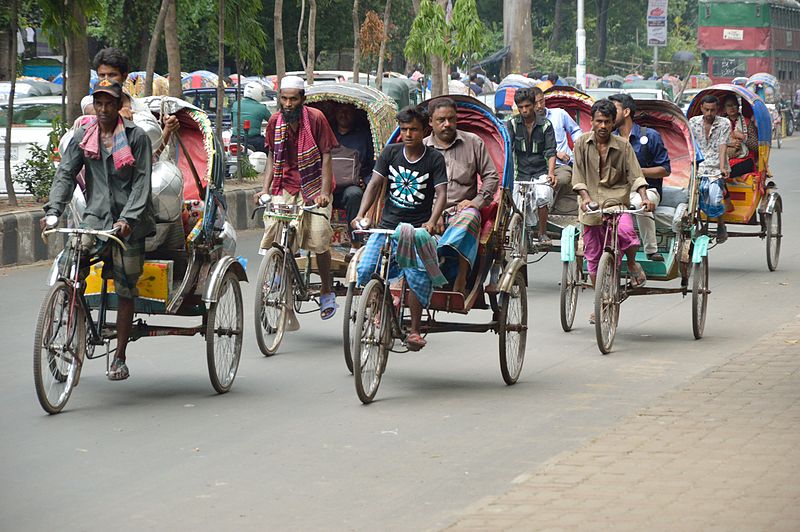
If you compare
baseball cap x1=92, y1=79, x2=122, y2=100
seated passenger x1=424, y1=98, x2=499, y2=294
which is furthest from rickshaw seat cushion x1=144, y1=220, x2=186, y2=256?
seated passenger x1=424, y1=98, x2=499, y2=294

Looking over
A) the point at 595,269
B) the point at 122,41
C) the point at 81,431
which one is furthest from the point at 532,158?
the point at 122,41

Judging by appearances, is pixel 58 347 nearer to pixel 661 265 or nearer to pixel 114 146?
pixel 114 146

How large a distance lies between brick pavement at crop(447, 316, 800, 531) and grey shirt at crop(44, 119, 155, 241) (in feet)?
9.07

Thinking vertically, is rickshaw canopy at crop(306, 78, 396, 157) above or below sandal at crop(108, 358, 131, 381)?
above

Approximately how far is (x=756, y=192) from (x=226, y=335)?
26.2ft

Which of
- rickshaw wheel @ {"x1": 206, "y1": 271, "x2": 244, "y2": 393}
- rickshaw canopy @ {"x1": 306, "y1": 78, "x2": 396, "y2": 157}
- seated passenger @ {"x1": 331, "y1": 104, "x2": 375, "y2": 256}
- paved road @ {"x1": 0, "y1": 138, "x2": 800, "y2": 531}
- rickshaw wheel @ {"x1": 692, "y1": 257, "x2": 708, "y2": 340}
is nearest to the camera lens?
paved road @ {"x1": 0, "y1": 138, "x2": 800, "y2": 531}

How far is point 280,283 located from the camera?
9805 mm

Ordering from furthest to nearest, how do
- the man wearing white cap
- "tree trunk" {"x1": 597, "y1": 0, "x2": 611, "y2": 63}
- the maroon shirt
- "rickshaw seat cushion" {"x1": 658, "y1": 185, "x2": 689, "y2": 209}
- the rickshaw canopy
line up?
"tree trunk" {"x1": 597, "y1": 0, "x2": 611, "y2": 63}
"rickshaw seat cushion" {"x1": 658, "y1": 185, "x2": 689, "y2": 209}
the rickshaw canopy
the maroon shirt
the man wearing white cap

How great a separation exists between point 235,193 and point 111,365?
10.4m

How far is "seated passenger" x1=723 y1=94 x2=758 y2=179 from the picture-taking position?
14633 millimetres

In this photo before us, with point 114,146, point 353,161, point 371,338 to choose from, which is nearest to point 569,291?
point 353,161

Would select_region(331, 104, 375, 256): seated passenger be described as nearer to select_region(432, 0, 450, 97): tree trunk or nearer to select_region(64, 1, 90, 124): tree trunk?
select_region(64, 1, 90, 124): tree trunk

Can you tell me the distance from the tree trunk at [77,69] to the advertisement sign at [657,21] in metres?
39.6

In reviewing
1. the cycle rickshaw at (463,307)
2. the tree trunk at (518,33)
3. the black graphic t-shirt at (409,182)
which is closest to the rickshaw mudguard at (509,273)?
the cycle rickshaw at (463,307)
